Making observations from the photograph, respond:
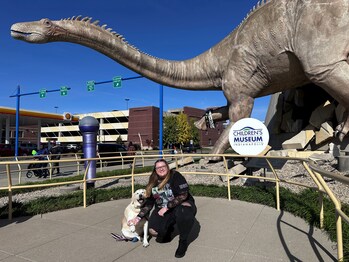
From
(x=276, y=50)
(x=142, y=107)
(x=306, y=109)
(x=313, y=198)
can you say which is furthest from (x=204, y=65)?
(x=142, y=107)

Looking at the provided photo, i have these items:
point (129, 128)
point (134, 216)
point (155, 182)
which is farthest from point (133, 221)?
point (129, 128)

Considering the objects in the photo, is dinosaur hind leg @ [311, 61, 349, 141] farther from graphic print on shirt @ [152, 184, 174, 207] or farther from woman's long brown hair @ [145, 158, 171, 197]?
graphic print on shirt @ [152, 184, 174, 207]

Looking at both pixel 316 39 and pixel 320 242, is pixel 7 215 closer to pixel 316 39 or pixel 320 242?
pixel 320 242

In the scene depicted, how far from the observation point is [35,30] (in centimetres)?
805

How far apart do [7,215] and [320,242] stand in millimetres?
5366

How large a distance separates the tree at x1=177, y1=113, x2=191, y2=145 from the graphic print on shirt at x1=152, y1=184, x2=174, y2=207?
5702 centimetres

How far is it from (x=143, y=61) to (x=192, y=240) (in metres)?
6.64

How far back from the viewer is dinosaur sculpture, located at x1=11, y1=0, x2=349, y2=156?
753cm

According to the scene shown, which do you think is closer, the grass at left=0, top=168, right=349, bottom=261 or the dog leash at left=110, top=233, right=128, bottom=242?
the dog leash at left=110, top=233, right=128, bottom=242

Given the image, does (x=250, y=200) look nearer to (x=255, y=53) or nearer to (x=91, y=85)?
(x=255, y=53)

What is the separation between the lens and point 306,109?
462 inches

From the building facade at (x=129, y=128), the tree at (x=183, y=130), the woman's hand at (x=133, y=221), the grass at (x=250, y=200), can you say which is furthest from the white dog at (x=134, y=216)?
the tree at (x=183, y=130)

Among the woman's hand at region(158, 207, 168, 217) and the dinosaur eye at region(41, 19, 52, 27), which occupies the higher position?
the dinosaur eye at region(41, 19, 52, 27)

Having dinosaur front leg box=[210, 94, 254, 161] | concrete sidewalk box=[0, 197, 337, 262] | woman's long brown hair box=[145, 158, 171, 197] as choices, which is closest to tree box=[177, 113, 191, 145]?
dinosaur front leg box=[210, 94, 254, 161]
